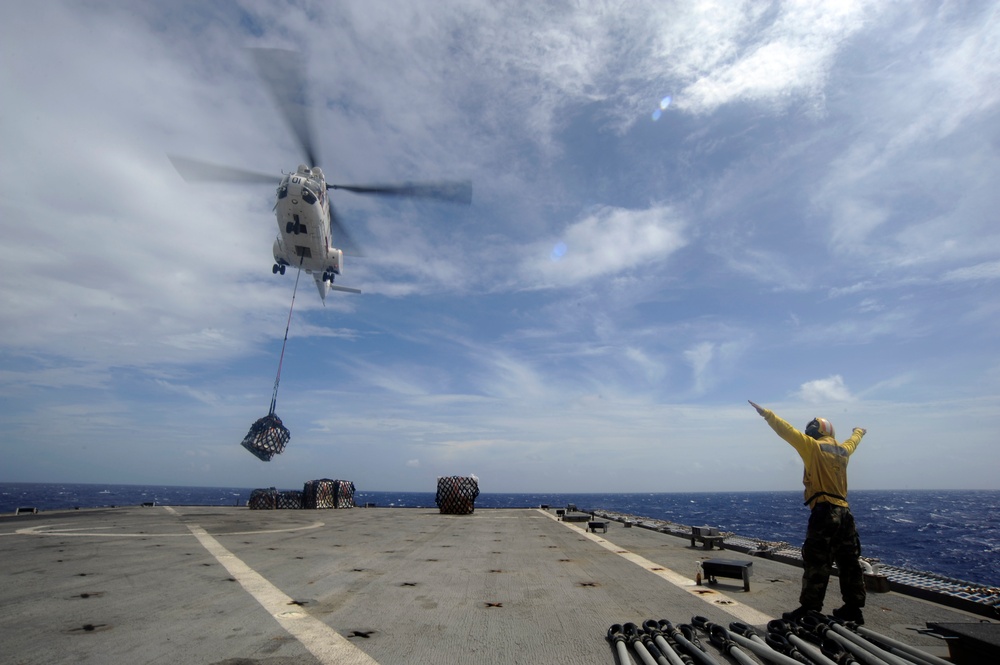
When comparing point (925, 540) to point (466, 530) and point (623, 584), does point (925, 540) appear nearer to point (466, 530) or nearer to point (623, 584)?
point (466, 530)

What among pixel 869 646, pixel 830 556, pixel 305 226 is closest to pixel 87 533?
pixel 305 226

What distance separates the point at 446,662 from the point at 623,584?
4.70m

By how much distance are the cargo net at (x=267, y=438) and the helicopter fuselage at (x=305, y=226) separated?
9.45 metres

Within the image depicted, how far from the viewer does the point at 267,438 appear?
92.6 feet

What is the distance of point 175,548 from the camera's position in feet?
39.7

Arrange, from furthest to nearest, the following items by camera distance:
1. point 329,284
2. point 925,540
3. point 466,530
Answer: point 925,540 < point 329,284 < point 466,530

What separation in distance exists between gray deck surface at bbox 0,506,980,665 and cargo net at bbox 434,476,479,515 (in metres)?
16.1

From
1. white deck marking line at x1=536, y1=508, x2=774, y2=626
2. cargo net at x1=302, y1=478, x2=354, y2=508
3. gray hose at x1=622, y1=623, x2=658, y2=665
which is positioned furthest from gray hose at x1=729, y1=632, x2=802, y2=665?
cargo net at x1=302, y1=478, x2=354, y2=508

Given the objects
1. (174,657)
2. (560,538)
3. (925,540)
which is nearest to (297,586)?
(174,657)

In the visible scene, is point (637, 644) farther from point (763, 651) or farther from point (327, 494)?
point (327, 494)

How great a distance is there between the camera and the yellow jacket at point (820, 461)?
6.31 metres

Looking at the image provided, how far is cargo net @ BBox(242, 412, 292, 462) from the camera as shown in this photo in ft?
91.4

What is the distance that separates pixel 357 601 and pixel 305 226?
23589 mm

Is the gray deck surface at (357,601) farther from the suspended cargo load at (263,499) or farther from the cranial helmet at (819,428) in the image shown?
the suspended cargo load at (263,499)
